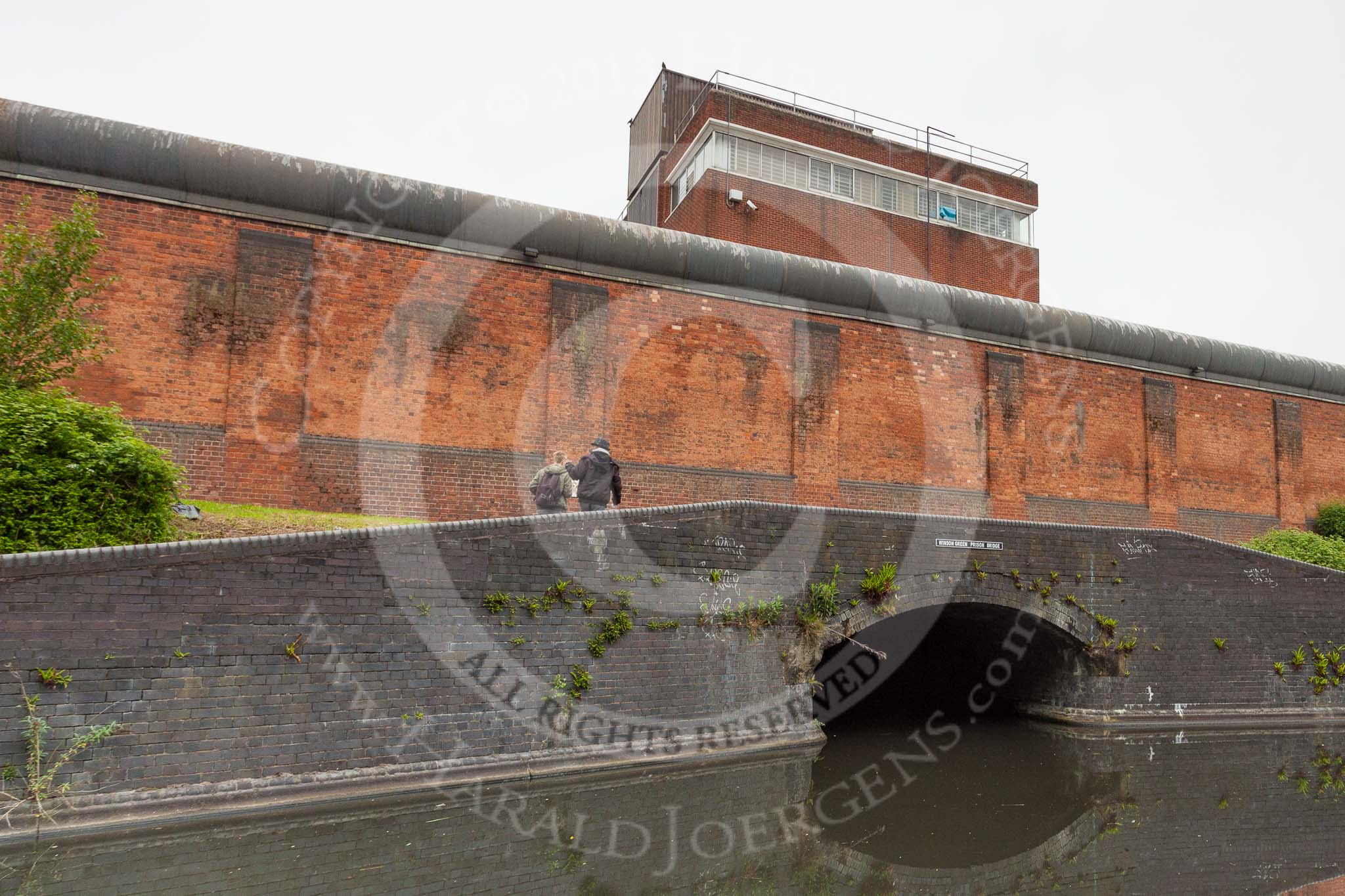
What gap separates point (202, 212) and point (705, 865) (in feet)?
34.8

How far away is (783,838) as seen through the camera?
6.91 metres

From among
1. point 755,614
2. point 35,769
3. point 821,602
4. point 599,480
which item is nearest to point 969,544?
point 821,602

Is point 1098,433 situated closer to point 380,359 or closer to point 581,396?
point 581,396

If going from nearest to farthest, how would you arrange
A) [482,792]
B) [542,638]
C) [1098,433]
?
[482,792]
[542,638]
[1098,433]

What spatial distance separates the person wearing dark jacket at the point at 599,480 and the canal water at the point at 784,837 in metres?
3.02

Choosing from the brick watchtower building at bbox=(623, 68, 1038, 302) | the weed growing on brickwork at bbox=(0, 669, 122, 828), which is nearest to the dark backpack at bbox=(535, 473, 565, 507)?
the weed growing on brickwork at bbox=(0, 669, 122, 828)

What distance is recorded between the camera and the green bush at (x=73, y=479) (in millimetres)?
6859

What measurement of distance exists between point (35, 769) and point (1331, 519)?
2326cm

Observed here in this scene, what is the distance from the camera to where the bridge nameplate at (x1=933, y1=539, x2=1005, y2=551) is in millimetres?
10562

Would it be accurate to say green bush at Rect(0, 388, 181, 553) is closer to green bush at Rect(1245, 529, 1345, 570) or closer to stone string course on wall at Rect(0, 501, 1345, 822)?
stone string course on wall at Rect(0, 501, 1345, 822)

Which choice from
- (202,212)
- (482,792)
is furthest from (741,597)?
(202,212)

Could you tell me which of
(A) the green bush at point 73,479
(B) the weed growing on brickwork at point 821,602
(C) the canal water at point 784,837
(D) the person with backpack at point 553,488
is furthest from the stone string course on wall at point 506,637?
(D) the person with backpack at point 553,488

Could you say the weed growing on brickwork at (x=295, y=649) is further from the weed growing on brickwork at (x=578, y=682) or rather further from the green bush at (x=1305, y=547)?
the green bush at (x=1305, y=547)

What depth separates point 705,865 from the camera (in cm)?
620
